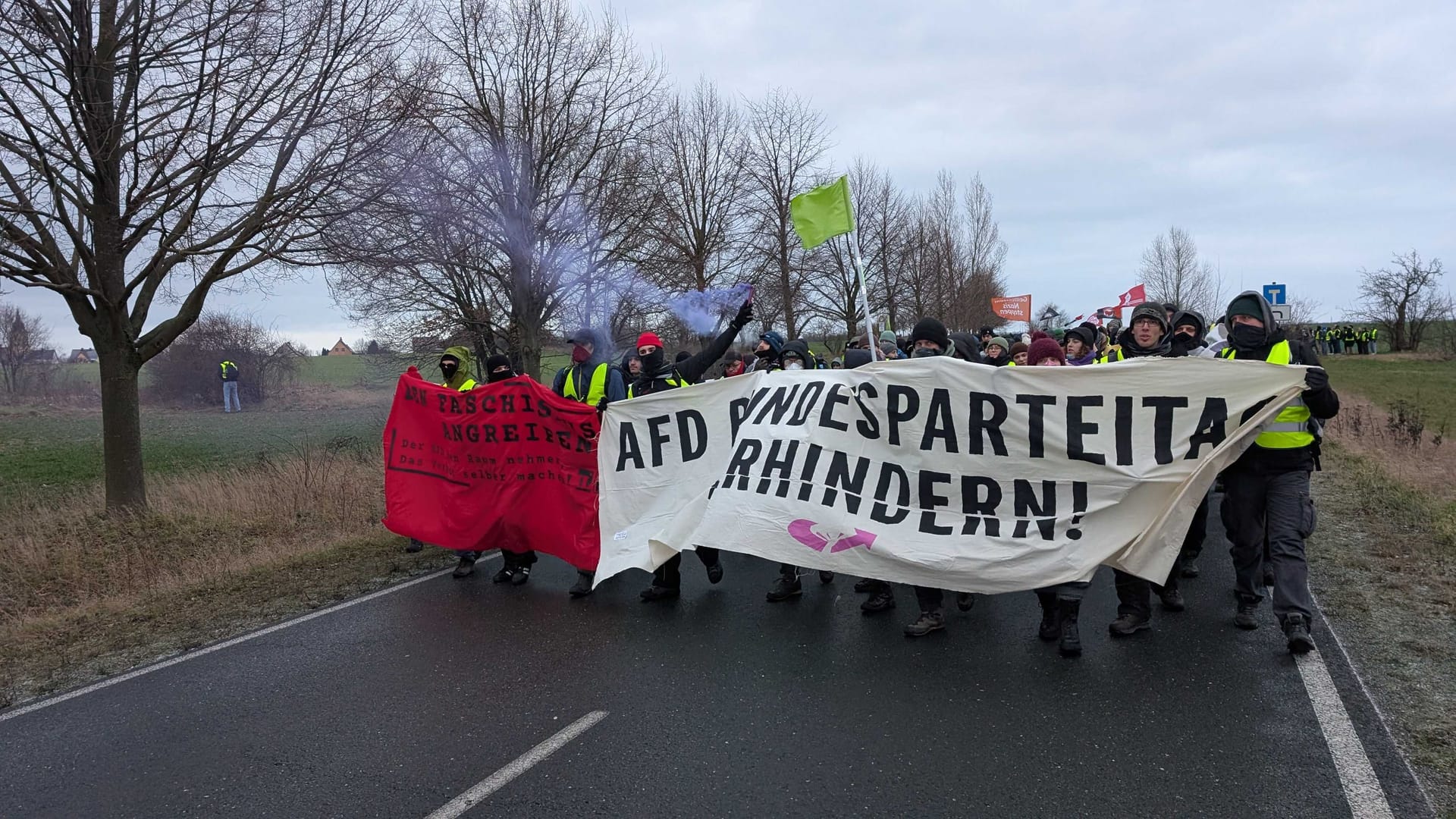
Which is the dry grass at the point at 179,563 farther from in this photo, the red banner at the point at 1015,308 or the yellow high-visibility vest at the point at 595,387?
the red banner at the point at 1015,308

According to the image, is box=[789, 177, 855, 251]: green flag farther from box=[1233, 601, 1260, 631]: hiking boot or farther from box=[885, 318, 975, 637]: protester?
box=[1233, 601, 1260, 631]: hiking boot

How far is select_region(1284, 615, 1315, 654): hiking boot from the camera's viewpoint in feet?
15.7

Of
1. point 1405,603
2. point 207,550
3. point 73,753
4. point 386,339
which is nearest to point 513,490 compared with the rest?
point 73,753

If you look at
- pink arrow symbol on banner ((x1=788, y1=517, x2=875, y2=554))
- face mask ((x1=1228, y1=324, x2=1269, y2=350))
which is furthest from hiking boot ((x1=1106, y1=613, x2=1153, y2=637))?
face mask ((x1=1228, y1=324, x2=1269, y2=350))

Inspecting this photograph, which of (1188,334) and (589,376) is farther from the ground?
(1188,334)

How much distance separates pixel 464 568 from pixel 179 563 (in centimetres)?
374

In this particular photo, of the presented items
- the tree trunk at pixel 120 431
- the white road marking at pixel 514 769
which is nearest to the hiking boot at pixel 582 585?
the white road marking at pixel 514 769

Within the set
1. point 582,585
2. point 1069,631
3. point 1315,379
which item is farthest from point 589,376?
point 1315,379

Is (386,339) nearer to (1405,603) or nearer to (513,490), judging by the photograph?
(513,490)

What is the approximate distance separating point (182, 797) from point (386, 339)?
58.9ft

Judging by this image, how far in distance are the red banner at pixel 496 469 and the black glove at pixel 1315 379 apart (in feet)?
15.6

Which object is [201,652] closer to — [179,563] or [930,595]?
Result: [179,563]

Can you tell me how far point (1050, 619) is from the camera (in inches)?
207

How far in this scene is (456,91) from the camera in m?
16.0
